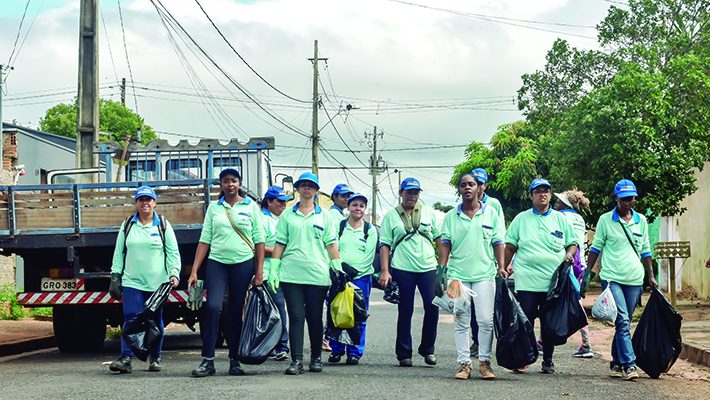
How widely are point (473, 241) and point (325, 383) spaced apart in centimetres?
187

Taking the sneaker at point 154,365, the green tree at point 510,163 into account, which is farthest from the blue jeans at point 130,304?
the green tree at point 510,163

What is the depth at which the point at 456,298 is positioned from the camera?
9664mm

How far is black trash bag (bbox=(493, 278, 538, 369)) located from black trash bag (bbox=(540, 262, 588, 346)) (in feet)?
1.00

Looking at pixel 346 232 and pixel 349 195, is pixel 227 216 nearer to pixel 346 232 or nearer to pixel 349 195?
pixel 346 232

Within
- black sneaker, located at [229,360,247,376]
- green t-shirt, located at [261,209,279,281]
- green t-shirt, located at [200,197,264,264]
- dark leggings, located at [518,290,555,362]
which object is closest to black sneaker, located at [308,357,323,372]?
black sneaker, located at [229,360,247,376]

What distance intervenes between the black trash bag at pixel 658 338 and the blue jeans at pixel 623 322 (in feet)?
0.42

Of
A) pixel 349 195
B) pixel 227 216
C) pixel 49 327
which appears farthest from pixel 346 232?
pixel 49 327

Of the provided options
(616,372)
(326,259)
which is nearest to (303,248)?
(326,259)

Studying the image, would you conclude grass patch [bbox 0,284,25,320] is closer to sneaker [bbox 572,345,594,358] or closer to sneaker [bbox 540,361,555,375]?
sneaker [bbox 572,345,594,358]

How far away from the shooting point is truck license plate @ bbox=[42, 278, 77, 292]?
12102 millimetres

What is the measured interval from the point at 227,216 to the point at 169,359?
2707 millimetres

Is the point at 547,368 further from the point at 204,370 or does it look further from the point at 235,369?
the point at 204,370

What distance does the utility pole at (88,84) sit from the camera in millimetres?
18047

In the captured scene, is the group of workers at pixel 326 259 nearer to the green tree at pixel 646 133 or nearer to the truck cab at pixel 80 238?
the truck cab at pixel 80 238
